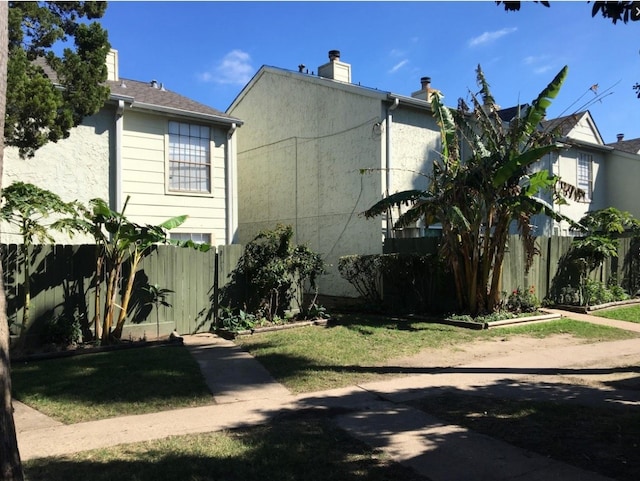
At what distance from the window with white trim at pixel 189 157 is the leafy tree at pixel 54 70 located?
16.7 feet

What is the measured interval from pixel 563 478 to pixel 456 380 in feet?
10.7

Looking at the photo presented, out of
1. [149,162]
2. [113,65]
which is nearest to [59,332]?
[149,162]

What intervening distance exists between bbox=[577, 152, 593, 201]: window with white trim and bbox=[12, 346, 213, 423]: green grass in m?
19.8

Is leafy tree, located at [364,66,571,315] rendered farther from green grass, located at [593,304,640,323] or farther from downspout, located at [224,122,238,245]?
downspout, located at [224,122,238,245]

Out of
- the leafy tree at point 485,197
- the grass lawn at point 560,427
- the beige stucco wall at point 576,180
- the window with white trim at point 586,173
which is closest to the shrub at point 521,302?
the leafy tree at point 485,197

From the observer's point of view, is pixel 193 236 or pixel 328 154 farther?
pixel 328 154

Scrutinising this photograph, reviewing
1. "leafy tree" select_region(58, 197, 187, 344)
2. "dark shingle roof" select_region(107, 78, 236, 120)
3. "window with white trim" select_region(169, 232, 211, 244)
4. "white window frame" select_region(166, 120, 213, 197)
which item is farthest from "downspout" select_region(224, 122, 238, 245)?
"leafy tree" select_region(58, 197, 187, 344)

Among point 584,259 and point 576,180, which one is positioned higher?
point 576,180

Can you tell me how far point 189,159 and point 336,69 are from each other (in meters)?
6.61

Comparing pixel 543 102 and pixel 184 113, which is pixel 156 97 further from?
pixel 543 102

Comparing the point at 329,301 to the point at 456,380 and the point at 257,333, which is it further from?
the point at 456,380

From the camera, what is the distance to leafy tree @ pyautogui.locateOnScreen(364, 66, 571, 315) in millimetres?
11516

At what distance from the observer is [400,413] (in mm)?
5762

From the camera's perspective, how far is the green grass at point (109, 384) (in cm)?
600
